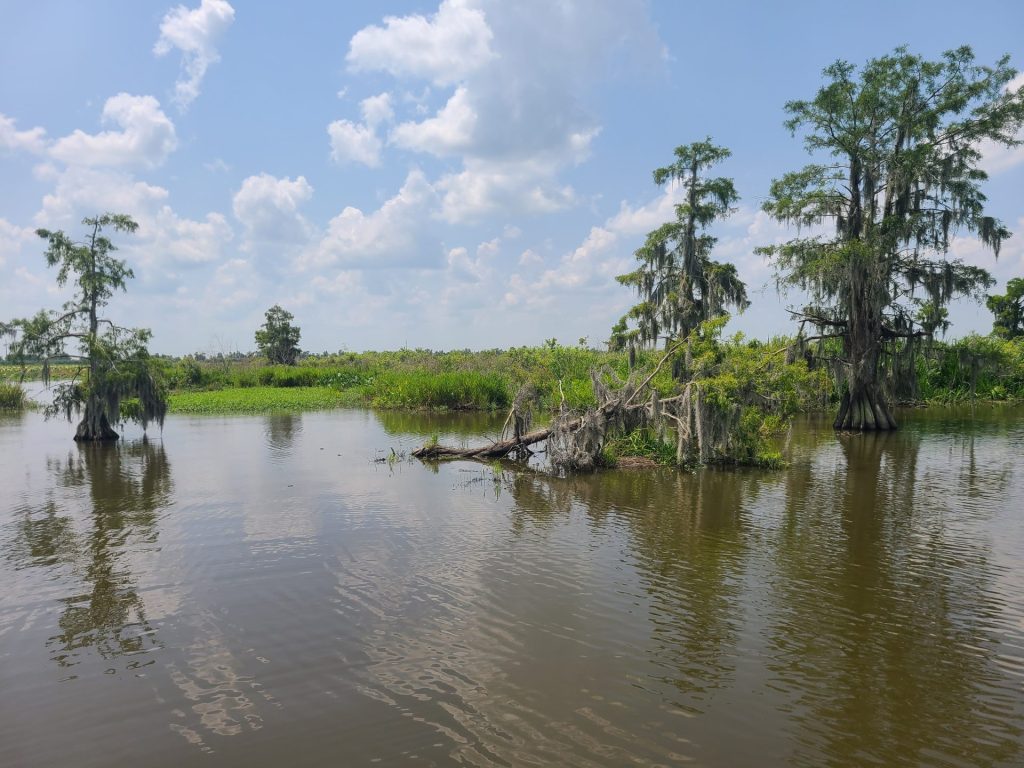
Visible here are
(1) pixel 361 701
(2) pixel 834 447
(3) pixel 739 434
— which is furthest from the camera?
(2) pixel 834 447

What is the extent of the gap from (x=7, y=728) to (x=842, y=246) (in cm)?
2383

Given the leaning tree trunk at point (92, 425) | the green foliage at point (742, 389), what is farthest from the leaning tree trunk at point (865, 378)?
the leaning tree trunk at point (92, 425)

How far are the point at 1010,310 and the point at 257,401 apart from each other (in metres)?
47.2

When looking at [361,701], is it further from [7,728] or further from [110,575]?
[110,575]

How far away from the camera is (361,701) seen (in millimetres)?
5320

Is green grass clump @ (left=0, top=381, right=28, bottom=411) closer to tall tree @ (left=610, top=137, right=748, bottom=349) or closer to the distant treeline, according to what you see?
the distant treeline

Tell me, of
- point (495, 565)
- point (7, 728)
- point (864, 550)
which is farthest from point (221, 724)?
point (864, 550)

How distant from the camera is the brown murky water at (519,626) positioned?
480 centimetres

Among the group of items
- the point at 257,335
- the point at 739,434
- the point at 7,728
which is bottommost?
the point at 7,728

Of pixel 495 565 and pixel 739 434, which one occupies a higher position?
pixel 739 434

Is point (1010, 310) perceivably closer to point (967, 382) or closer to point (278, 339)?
point (967, 382)

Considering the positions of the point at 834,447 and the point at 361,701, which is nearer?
the point at 361,701

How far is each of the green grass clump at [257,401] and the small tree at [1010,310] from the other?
136ft

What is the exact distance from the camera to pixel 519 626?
6699mm
